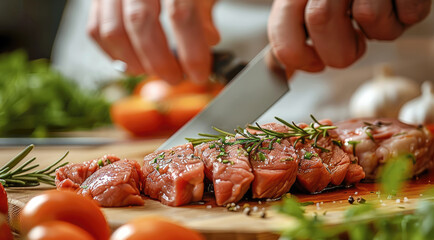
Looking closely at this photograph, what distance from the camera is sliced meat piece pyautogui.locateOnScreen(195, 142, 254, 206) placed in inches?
59.1

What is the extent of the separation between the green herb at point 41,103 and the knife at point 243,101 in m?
1.48

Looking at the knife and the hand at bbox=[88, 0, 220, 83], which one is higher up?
the hand at bbox=[88, 0, 220, 83]

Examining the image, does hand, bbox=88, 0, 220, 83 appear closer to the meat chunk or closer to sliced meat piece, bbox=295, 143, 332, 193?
the meat chunk

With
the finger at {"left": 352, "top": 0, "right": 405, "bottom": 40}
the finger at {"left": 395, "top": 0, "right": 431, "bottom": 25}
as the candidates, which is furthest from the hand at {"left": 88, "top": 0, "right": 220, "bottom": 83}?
the finger at {"left": 395, "top": 0, "right": 431, "bottom": 25}

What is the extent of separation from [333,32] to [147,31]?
1.17 m

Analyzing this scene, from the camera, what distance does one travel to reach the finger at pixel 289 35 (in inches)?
88.4

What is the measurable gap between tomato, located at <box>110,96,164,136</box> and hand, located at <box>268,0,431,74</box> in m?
1.74

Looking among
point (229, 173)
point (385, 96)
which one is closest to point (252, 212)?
point (229, 173)

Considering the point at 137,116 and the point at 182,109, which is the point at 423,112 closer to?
the point at 182,109

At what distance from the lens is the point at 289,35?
2.26 metres

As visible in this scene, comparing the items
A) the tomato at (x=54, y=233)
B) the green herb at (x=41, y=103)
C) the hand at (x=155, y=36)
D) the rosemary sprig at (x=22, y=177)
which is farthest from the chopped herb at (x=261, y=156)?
the green herb at (x=41, y=103)

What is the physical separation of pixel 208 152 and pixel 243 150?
116mm

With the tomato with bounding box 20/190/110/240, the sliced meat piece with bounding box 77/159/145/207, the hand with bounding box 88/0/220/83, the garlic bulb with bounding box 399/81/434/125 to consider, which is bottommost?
the garlic bulb with bounding box 399/81/434/125

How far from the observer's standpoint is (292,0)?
2.24 metres
